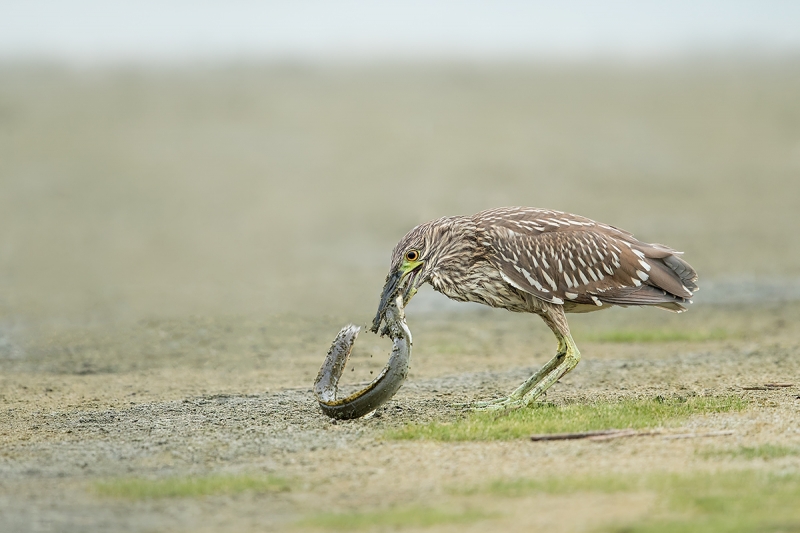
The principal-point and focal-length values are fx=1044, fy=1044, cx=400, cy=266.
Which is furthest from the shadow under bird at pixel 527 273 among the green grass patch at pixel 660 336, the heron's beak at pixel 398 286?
the green grass patch at pixel 660 336

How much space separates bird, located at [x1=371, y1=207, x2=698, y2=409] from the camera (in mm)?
9742

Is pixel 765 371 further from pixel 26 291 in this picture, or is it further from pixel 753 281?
pixel 26 291

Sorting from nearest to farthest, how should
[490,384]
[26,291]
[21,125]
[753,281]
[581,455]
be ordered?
1. [581,455]
2. [490,384]
3. [26,291]
4. [753,281]
5. [21,125]

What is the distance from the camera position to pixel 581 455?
25.3 ft

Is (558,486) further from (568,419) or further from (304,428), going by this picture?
(304,428)

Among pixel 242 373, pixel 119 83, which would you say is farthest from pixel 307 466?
pixel 119 83

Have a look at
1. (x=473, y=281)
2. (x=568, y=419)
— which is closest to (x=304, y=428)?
(x=473, y=281)

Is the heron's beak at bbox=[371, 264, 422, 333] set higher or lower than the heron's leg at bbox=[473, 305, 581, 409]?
higher

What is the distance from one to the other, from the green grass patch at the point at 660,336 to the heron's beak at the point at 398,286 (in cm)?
624

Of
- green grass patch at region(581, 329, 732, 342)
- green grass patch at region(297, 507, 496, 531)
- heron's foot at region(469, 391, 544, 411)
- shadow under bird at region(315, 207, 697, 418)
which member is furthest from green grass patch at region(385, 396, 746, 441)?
green grass patch at region(581, 329, 732, 342)

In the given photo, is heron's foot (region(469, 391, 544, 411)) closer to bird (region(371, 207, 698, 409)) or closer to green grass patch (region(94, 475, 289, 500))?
bird (region(371, 207, 698, 409))

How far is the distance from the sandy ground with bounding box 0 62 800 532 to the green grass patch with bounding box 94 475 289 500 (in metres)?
0.15

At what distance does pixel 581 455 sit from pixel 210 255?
1673cm

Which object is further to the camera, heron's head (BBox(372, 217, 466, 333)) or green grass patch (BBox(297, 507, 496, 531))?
heron's head (BBox(372, 217, 466, 333))
